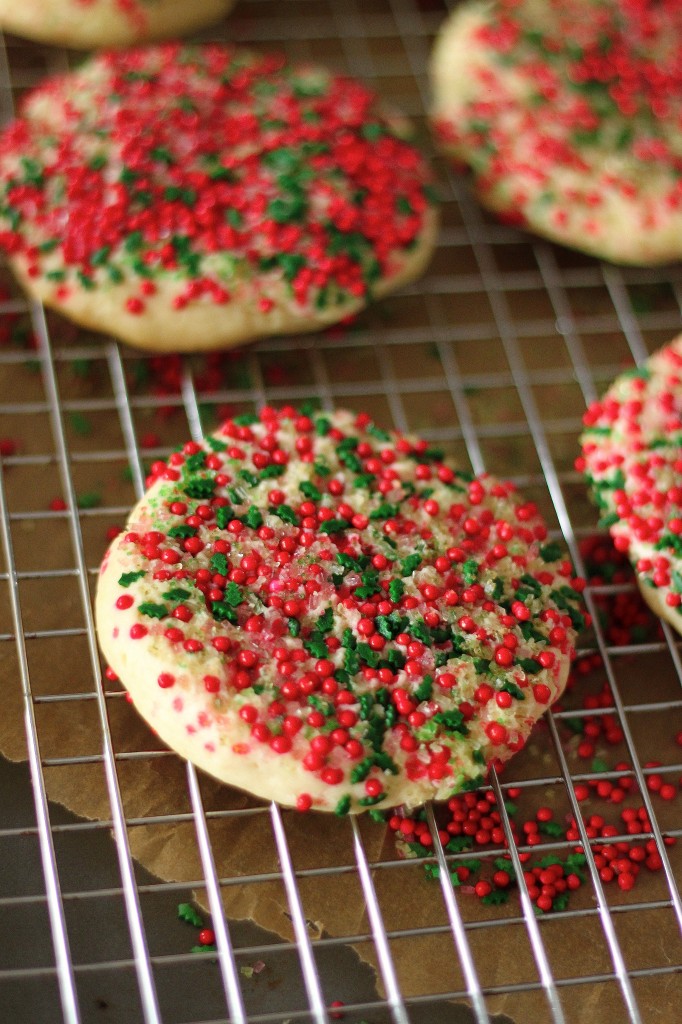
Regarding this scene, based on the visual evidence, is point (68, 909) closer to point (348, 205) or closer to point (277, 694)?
point (277, 694)

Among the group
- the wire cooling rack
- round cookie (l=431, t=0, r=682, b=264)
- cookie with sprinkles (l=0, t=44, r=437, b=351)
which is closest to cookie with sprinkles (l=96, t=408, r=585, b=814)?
the wire cooling rack

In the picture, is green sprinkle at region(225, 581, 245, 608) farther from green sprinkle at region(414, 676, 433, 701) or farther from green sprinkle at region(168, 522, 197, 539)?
green sprinkle at region(414, 676, 433, 701)

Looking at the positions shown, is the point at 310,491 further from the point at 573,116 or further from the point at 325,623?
the point at 573,116

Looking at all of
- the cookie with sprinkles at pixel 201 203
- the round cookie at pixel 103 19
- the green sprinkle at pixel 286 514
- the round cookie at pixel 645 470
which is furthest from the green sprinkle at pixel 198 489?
the round cookie at pixel 103 19

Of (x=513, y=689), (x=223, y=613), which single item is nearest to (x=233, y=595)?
(x=223, y=613)

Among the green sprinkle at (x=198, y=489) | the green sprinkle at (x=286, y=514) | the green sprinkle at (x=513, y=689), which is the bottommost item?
the green sprinkle at (x=513, y=689)

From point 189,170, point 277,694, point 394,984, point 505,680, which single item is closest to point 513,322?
point 189,170

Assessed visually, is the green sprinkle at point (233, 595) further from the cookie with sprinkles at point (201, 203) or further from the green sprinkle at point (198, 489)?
the cookie with sprinkles at point (201, 203)
